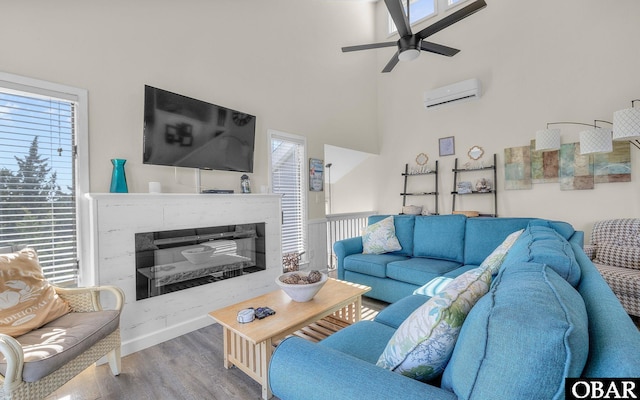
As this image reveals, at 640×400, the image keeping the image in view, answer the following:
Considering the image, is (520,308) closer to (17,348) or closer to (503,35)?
A: (17,348)

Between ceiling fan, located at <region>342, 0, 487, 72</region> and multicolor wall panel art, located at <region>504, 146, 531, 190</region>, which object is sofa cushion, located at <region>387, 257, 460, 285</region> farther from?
ceiling fan, located at <region>342, 0, 487, 72</region>

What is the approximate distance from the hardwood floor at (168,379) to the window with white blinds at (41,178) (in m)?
0.78

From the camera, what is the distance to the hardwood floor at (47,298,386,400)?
1.77 m

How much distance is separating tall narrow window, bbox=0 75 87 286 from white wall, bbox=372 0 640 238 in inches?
175

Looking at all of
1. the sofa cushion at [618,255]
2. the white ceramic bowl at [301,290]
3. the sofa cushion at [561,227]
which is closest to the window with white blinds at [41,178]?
the white ceramic bowl at [301,290]

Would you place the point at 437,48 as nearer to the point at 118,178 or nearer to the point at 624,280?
the point at 624,280

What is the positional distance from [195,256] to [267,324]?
1349mm

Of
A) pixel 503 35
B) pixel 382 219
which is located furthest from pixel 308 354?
pixel 503 35

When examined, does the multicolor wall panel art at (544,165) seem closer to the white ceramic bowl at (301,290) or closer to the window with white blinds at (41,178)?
the white ceramic bowl at (301,290)

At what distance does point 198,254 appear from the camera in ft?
9.11

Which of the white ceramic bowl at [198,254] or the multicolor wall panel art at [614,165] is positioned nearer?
the white ceramic bowl at [198,254]

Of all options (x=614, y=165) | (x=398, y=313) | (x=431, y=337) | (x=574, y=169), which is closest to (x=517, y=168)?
(x=574, y=169)

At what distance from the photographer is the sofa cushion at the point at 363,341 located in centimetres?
137

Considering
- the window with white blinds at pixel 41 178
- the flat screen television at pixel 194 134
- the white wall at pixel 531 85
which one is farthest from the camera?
the white wall at pixel 531 85
